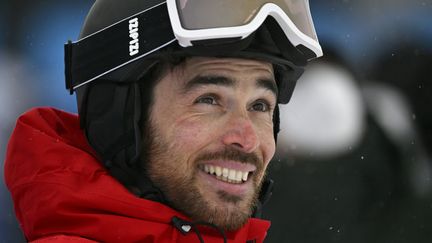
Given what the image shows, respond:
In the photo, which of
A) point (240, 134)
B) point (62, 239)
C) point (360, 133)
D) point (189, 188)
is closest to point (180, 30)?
point (240, 134)

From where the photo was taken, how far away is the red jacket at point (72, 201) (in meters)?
2.28

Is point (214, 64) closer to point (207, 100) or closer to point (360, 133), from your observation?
point (207, 100)

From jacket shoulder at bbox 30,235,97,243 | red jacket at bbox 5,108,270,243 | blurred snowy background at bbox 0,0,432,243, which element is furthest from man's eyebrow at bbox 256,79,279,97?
blurred snowy background at bbox 0,0,432,243

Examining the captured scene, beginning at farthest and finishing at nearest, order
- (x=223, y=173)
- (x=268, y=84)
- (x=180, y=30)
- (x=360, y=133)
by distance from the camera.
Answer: (x=360, y=133), (x=268, y=84), (x=223, y=173), (x=180, y=30)

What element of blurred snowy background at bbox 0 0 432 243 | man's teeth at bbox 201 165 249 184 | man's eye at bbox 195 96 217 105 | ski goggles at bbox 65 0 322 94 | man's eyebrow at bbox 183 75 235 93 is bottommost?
blurred snowy background at bbox 0 0 432 243

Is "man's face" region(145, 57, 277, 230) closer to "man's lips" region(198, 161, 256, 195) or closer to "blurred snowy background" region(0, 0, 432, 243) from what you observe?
"man's lips" region(198, 161, 256, 195)

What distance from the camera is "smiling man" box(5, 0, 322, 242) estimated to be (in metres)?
2.33

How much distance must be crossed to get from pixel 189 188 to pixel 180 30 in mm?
470

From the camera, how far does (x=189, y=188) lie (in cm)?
247

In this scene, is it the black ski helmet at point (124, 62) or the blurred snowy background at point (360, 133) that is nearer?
the black ski helmet at point (124, 62)

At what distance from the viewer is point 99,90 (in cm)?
259

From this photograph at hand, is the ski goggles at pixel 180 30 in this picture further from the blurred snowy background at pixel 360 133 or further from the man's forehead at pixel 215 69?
the blurred snowy background at pixel 360 133

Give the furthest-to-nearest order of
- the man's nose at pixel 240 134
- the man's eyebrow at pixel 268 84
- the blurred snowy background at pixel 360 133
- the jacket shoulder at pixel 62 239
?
1. the blurred snowy background at pixel 360 133
2. the man's eyebrow at pixel 268 84
3. the man's nose at pixel 240 134
4. the jacket shoulder at pixel 62 239

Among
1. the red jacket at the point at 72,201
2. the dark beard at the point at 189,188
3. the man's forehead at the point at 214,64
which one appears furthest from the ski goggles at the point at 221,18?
the red jacket at the point at 72,201
